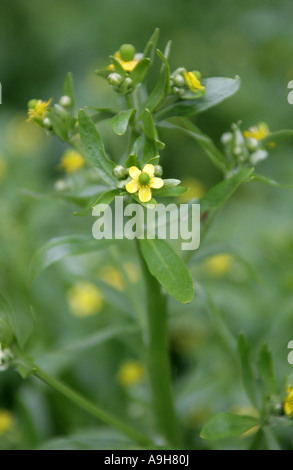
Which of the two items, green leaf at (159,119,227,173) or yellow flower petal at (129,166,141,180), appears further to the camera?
green leaf at (159,119,227,173)

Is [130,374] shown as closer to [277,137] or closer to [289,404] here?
[289,404]

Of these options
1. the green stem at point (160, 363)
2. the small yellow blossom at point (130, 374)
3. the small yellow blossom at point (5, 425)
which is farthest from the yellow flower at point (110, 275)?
the green stem at point (160, 363)

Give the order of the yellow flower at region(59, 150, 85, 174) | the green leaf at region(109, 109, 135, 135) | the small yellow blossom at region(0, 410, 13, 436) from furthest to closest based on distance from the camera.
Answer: the small yellow blossom at region(0, 410, 13, 436) → the yellow flower at region(59, 150, 85, 174) → the green leaf at region(109, 109, 135, 135)

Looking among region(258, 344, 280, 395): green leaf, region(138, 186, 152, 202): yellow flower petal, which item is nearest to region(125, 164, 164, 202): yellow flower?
region(138, 186, 152, 202): yellow flower petal

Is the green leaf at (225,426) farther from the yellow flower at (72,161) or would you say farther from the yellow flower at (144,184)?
the yellow flower at (72,161)

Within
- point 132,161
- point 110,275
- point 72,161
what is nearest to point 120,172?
point 132,161

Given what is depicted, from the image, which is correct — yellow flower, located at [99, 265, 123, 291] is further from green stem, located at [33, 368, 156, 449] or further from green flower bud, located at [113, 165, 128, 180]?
green flower bud, located at [113, 165, 128, 180]
